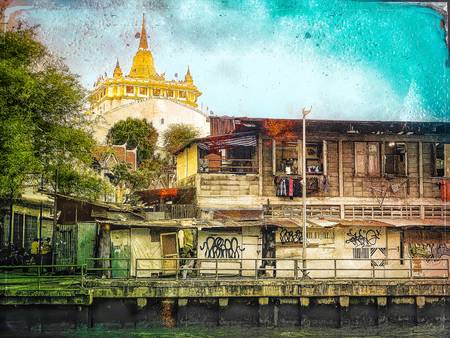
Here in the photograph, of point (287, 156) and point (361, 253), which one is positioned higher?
point (287, 156)

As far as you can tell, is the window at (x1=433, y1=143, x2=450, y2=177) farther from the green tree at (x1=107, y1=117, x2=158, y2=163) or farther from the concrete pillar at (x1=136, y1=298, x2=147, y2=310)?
the green tree at (x1=107, y1=117, x2=158, y2=163)

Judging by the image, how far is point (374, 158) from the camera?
2555cm

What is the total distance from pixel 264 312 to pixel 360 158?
8.80 metres

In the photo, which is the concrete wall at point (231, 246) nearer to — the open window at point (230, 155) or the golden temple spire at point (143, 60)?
the open window at point (230, 155)

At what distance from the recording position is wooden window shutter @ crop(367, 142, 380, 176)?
83.5ft

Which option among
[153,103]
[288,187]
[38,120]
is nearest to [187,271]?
[288,187]

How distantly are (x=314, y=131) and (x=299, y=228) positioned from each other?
13.0ft

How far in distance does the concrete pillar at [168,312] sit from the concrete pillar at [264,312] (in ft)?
7.49

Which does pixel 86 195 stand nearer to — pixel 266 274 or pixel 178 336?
pixel 266 274

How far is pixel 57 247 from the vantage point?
22.8m

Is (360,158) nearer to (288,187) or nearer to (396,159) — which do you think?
(396,159)

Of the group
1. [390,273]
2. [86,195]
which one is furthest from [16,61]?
[390,273]

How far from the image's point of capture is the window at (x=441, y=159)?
25.7m

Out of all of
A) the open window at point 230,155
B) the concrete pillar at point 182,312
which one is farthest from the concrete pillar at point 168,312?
the open window at point 230,155
